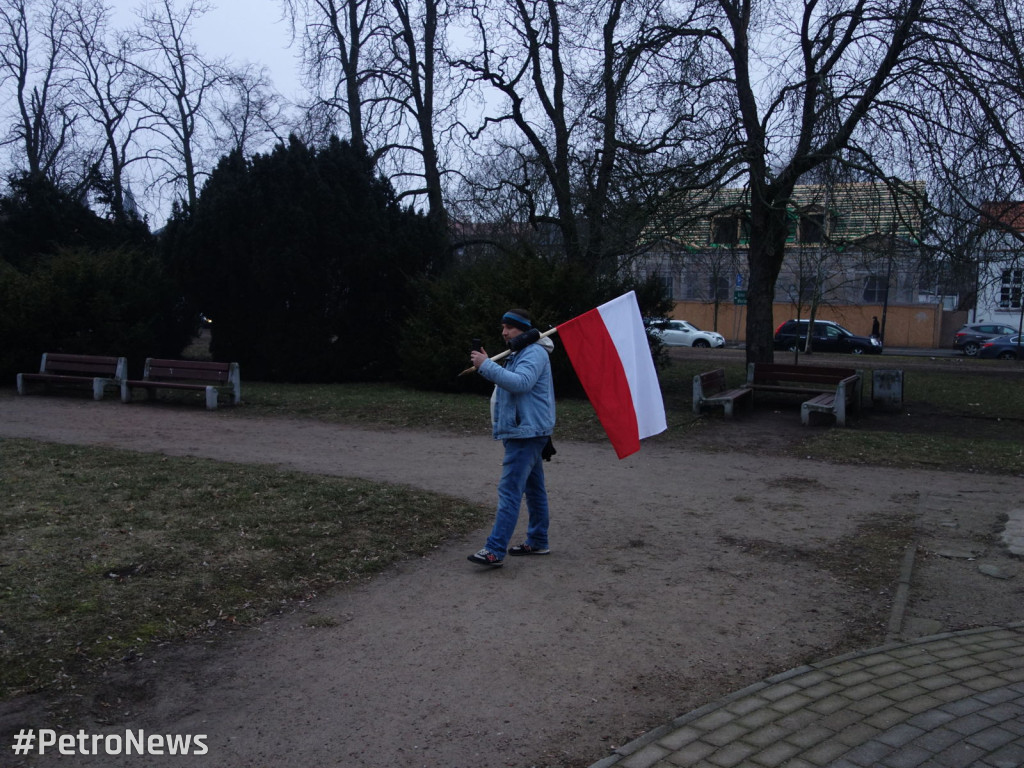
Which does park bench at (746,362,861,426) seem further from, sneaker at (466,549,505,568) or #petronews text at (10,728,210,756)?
#petronews text at (10,728,210,756)

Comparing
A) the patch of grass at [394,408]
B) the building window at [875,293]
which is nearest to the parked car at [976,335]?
the building window at [875,293]

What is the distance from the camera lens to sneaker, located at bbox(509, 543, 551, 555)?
6.30 meters

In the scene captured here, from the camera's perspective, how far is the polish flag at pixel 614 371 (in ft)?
20.9

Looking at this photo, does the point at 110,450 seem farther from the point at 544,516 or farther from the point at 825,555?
the point at 825,555

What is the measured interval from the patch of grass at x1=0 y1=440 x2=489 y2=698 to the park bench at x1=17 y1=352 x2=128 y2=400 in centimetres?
625

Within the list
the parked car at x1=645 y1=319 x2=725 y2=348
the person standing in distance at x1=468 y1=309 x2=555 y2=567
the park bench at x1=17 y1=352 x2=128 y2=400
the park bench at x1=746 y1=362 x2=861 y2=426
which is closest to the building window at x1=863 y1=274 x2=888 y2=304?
the parked car at x1=645 y1=319 x2=725 y2=348

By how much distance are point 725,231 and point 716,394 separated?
4161 millimetres

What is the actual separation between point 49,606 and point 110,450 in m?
5.46

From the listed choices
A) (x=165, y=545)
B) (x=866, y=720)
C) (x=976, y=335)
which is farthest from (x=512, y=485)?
(x=976, y=335)

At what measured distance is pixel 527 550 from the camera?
20.7 ft

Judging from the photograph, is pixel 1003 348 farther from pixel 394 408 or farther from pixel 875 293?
pixel 394 408

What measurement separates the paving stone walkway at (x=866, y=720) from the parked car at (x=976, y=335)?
39.0 m

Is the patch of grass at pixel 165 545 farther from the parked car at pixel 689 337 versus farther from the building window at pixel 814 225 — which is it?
the parked car at pixel 689 337

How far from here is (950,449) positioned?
1088cm
